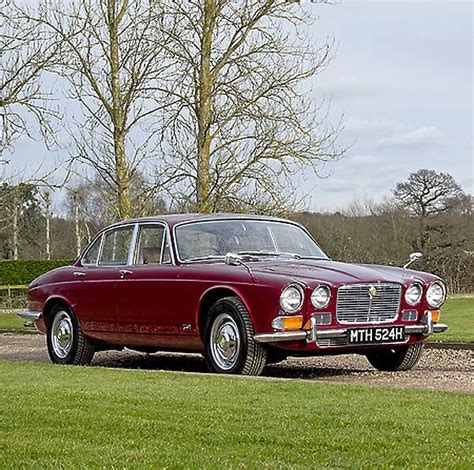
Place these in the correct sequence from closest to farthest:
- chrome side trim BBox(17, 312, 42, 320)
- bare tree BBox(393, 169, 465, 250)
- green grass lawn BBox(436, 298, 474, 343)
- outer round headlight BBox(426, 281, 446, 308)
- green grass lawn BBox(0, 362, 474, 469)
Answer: green grass lawn BBox(0, 362, 474, 469) → outer round headlight BBox(426, 281, 446, 308) → chrome side trim BBox(17, 312, 42, 320) → green grass lawn BBox(436, 298, 474, 343) → bare tree BBox(393, 169, 465, 250)

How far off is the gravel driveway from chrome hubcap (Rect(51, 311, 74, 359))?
0.59 metres

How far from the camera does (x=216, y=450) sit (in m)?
5.78

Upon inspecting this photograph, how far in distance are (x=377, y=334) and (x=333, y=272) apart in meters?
0.75

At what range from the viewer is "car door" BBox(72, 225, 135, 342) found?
40.2ft

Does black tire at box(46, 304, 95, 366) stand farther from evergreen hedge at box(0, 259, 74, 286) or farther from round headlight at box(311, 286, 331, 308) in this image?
evergreen hedge at box(0, 259, 74, 286)

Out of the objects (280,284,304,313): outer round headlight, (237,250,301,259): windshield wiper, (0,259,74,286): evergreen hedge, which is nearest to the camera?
(280,284,304,313): outer round headlight

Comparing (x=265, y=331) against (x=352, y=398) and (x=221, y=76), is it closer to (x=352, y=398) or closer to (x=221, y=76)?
(x=352, y=398)

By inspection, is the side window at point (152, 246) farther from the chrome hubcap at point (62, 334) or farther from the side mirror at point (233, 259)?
the chrome hubcap at point (62, 334)

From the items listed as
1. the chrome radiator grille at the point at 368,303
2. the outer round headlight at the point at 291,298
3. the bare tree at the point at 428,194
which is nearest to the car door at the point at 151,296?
the outer round headlight at the point at 291,298

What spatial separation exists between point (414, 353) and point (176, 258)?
2753 millimetres

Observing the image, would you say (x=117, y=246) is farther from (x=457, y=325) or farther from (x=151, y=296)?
(x=457, y=325)

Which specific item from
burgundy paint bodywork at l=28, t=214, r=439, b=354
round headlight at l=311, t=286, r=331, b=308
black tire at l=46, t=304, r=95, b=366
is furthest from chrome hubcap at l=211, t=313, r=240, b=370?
black tire at l=46, t=304, r=95, b=366

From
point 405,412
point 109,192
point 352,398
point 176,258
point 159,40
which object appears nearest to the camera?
point 405,412

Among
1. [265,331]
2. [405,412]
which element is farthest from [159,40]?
[405,412]
